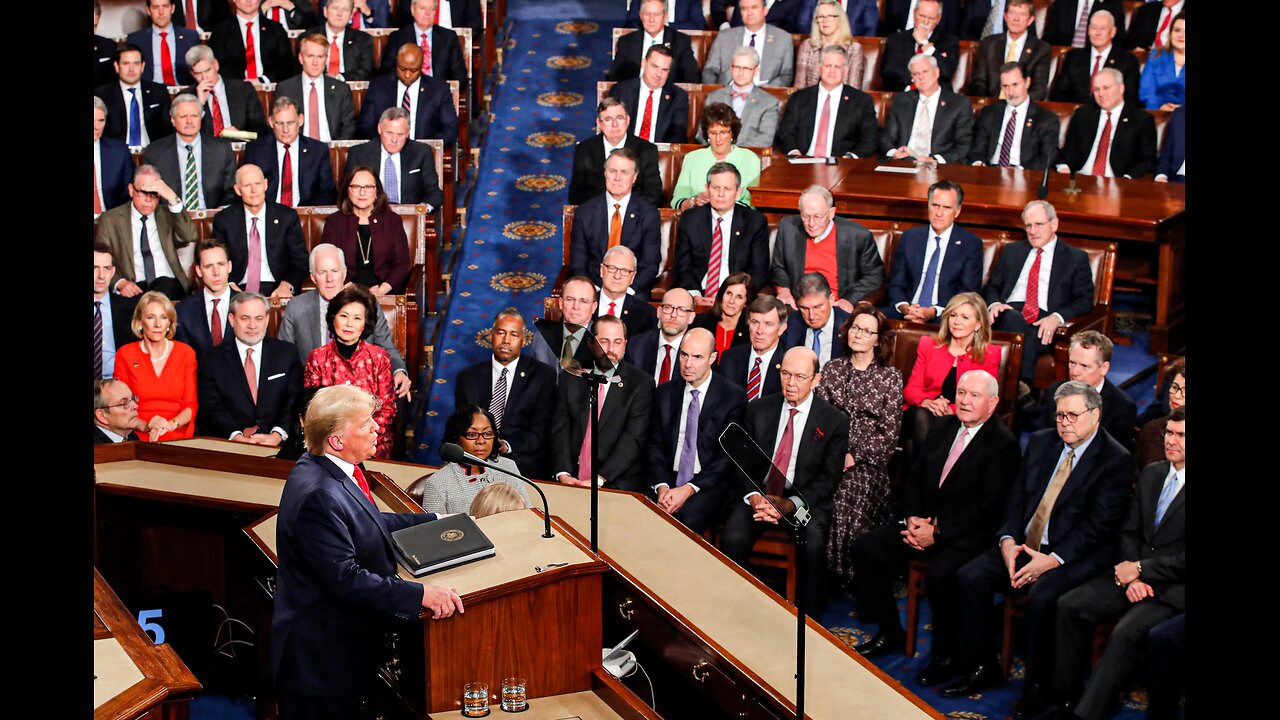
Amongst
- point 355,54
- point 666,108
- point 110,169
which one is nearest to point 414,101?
point 355,54

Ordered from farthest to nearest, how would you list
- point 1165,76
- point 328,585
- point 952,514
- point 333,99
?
point 1165,76 → point 333,99 → point 952,514 → point 328,585

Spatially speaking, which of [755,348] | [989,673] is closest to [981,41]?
[755,348]

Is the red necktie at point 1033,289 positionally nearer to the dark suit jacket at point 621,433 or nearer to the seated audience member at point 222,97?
the dark suit jacket at point 621,433

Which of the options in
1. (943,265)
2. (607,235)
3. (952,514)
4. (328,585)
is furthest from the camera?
(607,235)

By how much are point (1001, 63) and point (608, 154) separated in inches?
105

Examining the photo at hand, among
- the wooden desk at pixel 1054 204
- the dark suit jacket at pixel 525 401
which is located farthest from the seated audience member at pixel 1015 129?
the dark suit jacket at pixel 525 401

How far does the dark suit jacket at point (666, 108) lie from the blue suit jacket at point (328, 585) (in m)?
4.90

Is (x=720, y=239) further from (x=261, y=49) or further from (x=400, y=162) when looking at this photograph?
(x=261, y=49)

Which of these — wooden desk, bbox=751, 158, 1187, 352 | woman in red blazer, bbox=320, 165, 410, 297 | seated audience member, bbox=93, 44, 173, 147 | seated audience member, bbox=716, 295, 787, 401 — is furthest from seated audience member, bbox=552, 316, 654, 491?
seated audience member, bbox=93, 44, 173, 147

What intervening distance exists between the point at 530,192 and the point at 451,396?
2.20 metres

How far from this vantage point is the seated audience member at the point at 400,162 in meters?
7.65

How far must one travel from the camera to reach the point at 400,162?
7.68 meters

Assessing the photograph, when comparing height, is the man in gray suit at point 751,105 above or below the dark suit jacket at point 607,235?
above

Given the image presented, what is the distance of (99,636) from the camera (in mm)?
3701
